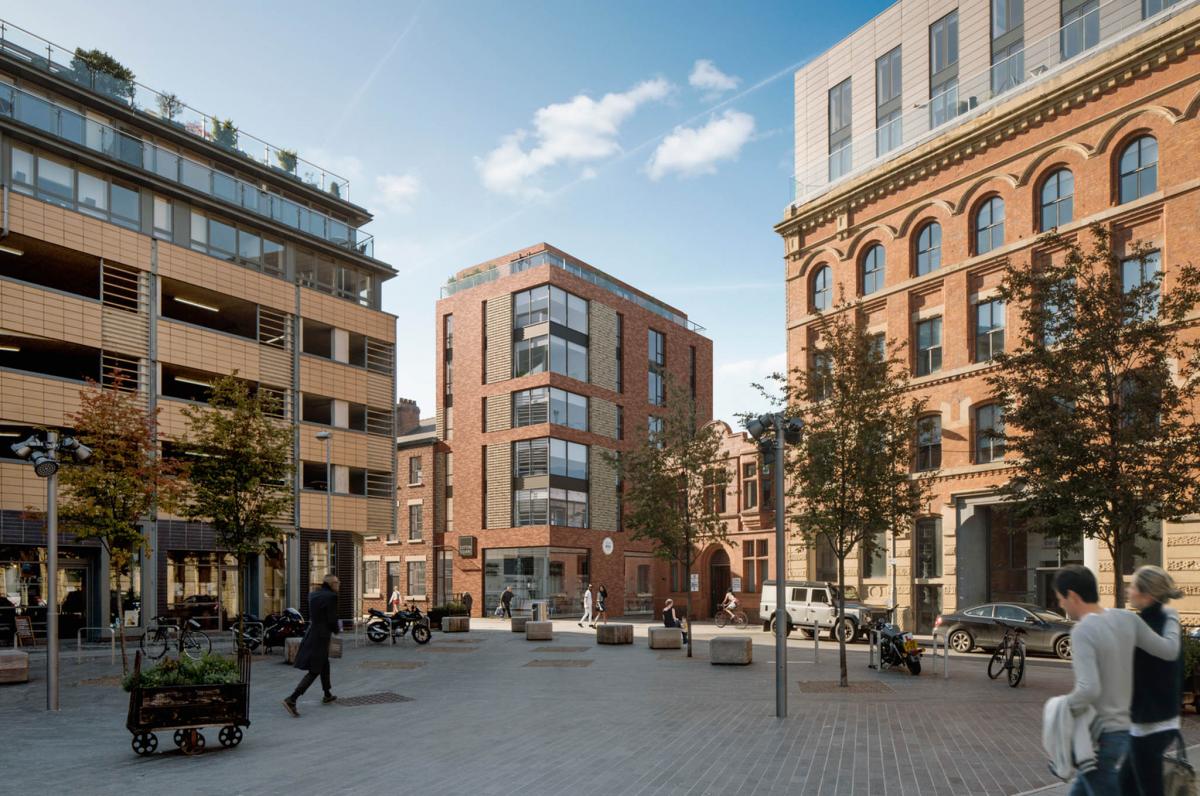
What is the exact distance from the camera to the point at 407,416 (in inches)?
2571

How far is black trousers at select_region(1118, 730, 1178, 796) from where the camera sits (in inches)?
203

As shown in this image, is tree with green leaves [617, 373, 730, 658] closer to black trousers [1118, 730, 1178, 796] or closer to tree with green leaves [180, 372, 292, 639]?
tree with green leaves [180, 372, 292, 639]

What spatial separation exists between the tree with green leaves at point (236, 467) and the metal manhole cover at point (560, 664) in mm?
6424

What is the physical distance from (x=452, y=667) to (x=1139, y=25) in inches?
974

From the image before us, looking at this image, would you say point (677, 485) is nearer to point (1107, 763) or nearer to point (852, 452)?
point (852, 452)

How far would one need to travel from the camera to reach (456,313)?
56.9 m

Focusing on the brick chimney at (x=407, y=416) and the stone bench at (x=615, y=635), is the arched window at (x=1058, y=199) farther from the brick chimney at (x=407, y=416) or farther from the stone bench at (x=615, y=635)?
the brick chimney at (x=407, y=416)

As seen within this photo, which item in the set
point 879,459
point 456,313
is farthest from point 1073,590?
point 456,313

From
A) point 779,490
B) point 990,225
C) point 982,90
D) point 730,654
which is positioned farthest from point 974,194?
point 779,490

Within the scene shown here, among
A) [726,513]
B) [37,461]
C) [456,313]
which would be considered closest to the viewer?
[37,461]

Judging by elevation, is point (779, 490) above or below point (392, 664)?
above

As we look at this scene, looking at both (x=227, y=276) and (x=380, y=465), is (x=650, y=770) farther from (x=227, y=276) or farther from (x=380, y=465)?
(x=380, y=465)

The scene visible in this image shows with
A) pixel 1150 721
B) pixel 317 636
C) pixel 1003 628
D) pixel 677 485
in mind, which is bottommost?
pixel 1003 628

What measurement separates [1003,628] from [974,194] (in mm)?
14067
